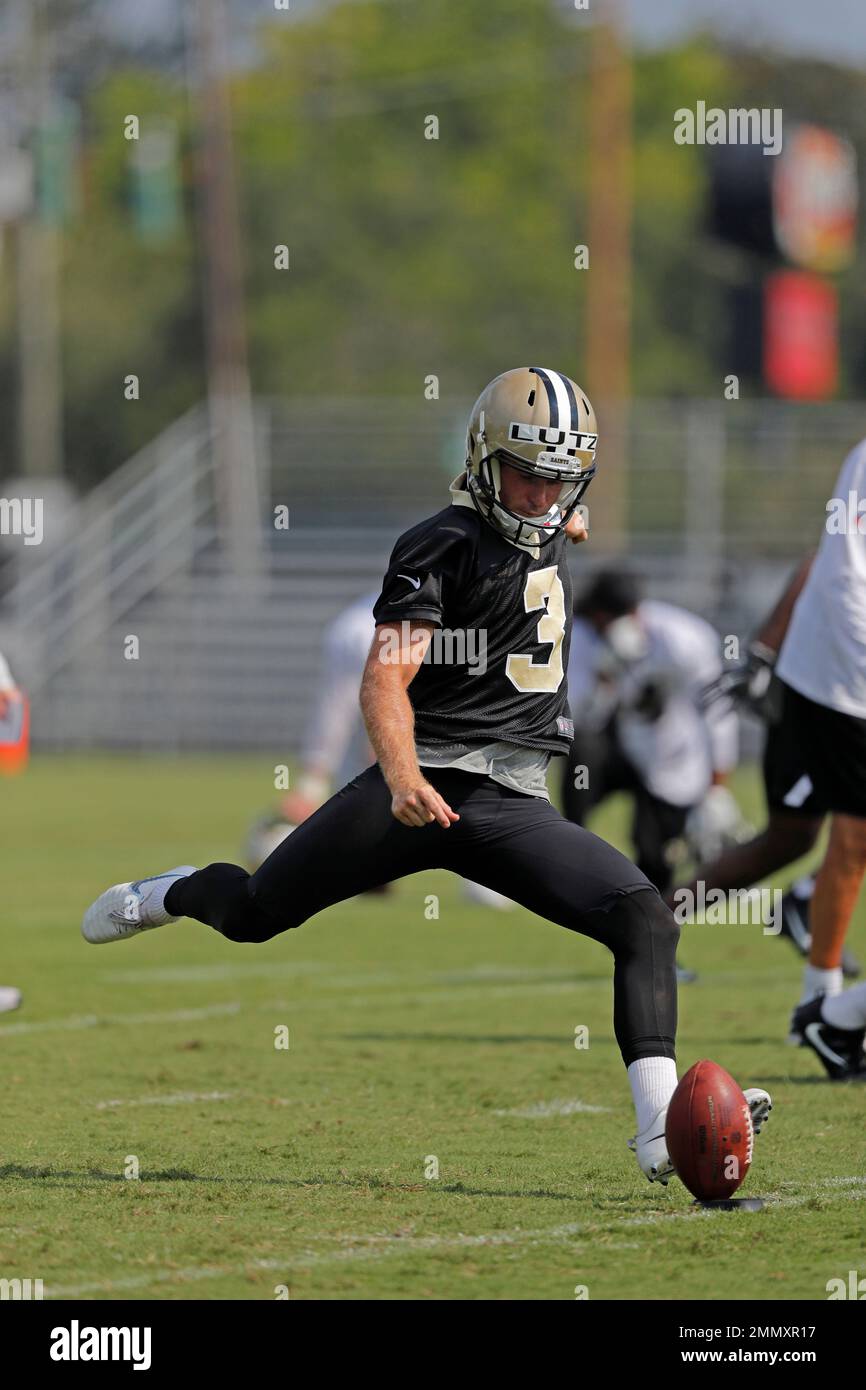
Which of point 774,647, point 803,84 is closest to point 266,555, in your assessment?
point 774,647

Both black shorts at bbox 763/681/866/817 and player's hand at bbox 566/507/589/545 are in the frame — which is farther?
black shorts at bbox 763/681/866/817

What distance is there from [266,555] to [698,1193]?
24.7m

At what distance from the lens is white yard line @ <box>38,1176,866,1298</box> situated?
4.51m

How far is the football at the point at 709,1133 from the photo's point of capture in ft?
17.0

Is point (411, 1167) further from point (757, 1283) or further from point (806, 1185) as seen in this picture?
point (757, 1283)

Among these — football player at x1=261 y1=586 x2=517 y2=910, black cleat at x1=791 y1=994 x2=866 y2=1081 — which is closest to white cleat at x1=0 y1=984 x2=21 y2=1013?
black cleat at x1=791 y1=994 x2=866 y2=1081

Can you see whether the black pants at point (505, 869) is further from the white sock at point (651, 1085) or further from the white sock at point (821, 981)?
the white sock at point (821, 981)

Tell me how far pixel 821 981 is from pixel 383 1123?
5.74 ft

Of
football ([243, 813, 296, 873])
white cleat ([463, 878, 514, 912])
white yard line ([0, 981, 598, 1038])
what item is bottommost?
white cleat ([463, 878, 514, 912])

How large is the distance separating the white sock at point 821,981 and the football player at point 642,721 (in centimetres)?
363

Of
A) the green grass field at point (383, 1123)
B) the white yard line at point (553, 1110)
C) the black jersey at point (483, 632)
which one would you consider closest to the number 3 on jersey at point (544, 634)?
the black jersey at point (483, 632)

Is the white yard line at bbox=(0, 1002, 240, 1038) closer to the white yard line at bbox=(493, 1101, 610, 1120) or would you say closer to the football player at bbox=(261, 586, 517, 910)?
the white yard line at bbox=(493, 1101, 610, 1120)

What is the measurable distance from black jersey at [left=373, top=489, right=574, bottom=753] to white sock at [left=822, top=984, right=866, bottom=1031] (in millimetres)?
1757

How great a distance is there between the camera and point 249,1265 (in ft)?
15.3
